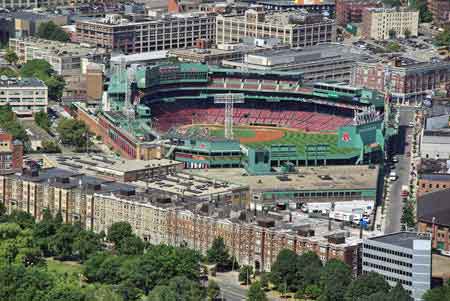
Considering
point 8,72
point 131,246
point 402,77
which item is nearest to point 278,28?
point 402,77

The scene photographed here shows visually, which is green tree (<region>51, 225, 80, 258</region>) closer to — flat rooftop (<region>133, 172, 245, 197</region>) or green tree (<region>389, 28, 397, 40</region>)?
flat rooftop (<region>133, 172, 245, 197</region>)

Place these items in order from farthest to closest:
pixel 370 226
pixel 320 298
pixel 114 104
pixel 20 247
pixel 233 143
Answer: pixel 114 104 < pixel 233 143 < pixel 370 226 < pixel 20 247 < pixel 320 298

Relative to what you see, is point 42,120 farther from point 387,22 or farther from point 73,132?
→ point 387,22

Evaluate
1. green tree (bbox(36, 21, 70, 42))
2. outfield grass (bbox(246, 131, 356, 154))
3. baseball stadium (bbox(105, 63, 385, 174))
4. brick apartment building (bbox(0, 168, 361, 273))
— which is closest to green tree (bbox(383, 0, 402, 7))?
green tree (bbox(36, 21, 70, 42))

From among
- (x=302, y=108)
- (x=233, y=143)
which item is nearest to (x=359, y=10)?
(x=302, y=108)

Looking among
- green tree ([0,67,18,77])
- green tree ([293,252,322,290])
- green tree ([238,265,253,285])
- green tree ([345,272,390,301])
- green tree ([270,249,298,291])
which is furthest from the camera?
green tree ([0,67,18,77])

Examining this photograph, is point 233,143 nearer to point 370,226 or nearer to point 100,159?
point 100,159

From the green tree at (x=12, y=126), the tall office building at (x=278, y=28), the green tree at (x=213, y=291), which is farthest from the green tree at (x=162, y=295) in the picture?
the tall office building at (x=278, y=28)
